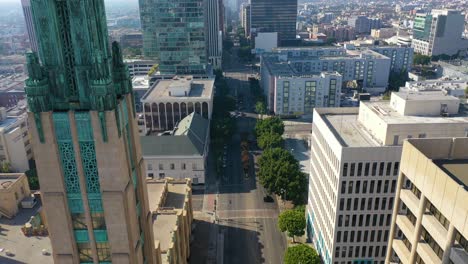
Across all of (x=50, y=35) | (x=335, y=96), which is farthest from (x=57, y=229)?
(x=335, y=96)

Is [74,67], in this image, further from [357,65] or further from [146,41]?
[357,65]

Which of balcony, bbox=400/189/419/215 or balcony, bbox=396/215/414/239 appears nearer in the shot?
balcony, bbox=400/189/419/215

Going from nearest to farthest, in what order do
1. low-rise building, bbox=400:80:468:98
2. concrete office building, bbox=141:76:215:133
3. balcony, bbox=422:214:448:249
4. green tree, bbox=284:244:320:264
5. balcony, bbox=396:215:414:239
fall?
balcony, bbox=422:214:448:249, balcony, bbox=396:215:414:239, green tree, bbox=284:244:320:264, concrete office building, bbox=141:76:215:133, low-rise building, bbox=400:80:468:98

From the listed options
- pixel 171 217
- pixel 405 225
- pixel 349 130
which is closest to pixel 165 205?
pixel 171 217

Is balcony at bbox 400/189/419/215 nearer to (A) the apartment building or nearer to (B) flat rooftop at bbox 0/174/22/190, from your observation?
(B) flat rooftop at bbox 0/174/22/190

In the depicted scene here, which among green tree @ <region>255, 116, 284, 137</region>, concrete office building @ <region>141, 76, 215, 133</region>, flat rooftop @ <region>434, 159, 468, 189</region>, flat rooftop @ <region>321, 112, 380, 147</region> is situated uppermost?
flat rooftop @ <region>434, 159, 468, 189</region>

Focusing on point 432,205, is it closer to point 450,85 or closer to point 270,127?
point 270,127

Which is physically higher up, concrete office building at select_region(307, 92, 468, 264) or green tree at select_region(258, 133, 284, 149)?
concrete office building at select_region(307, 92, 468, 264)

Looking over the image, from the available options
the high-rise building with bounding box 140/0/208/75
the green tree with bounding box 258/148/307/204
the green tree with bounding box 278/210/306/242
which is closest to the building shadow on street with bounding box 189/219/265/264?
the green tree with bounding box 278/210/306/242
